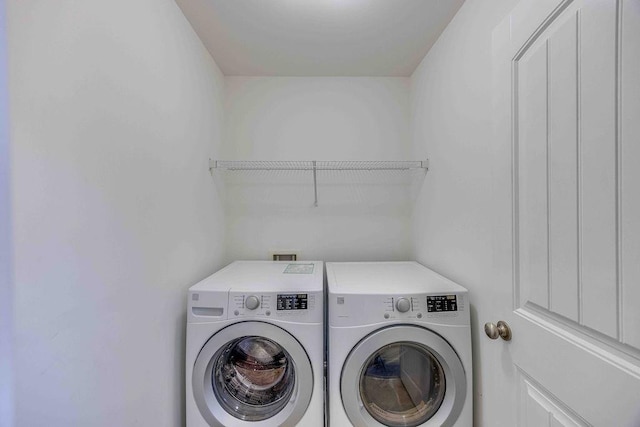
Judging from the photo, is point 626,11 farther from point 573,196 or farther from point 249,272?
point 249,272

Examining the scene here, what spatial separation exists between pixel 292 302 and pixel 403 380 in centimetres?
72

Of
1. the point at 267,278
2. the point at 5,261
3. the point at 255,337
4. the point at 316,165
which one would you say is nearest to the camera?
the point at 5,261

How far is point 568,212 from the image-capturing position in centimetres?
65

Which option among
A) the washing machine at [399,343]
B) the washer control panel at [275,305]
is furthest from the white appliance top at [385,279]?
the washer control panel at [275,305]

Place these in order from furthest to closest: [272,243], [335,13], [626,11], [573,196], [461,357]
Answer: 1. [272,243]
2. [335,13]
3. [461,357]
4. [573,196]
5. [626,11]

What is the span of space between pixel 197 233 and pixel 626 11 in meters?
1.74

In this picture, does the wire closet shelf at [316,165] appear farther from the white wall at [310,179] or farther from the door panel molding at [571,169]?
the door panel molding at [571,169]

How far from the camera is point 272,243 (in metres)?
1.97

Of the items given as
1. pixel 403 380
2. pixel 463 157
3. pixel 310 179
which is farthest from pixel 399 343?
pixel 310 179

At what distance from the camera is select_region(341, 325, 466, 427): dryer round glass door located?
3.74 feet

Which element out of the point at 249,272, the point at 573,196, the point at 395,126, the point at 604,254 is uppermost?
the point at 395,126

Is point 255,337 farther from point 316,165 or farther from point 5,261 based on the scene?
point 316,165

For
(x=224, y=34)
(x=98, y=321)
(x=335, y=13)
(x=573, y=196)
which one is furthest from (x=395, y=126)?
(x=98, y=321)

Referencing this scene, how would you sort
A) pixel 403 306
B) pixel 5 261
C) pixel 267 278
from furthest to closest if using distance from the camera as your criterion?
1. pixel 267 278
2. pixel 403 306
3. pixel 5 261
